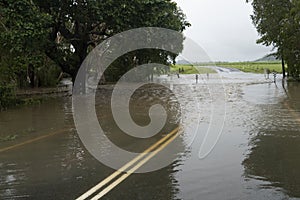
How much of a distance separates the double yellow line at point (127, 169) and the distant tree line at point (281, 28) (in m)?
31.9

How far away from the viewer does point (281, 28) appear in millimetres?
43000

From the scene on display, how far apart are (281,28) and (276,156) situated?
3712 cm

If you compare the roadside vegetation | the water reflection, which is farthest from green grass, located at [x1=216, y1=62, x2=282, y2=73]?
the water reflection

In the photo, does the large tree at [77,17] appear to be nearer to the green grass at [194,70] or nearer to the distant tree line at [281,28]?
the distant tree line at [281,28]

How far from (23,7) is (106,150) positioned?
13.8 m

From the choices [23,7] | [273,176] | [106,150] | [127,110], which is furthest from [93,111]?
[273,176]

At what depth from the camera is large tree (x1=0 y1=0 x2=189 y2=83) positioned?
21031mm

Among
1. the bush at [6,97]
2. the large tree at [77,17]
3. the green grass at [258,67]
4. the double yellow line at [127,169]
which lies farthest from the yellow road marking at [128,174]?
the green grass at [258,67]

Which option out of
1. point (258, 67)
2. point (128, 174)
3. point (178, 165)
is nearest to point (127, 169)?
point (128, 174)

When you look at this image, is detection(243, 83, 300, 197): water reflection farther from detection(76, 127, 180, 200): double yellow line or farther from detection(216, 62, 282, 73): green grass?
detection(216, 62, 282, 73): green grass

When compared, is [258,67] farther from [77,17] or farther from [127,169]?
[127,169]

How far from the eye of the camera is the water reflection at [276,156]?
664 centimetres

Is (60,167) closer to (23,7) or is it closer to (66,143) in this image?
(66,143)

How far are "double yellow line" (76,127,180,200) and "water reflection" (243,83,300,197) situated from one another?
1.99m
